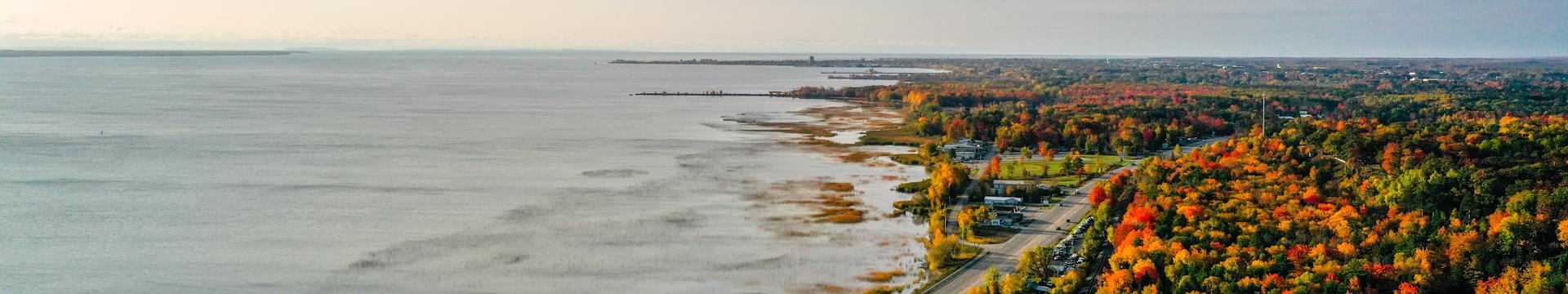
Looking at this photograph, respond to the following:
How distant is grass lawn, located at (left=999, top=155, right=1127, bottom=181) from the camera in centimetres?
4043

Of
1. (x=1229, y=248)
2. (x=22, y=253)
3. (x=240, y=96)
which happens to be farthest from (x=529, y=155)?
(x=240, y=96)

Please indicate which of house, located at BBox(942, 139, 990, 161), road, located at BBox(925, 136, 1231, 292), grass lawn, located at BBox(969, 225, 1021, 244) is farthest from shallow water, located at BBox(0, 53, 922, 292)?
house, located at BBox(942, 139, 990, 161)

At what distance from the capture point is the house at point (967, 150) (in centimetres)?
4684

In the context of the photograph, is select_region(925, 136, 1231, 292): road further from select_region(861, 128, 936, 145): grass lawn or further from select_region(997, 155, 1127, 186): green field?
select_region(861, 128, 936, 145): grass lawn

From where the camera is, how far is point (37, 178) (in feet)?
124

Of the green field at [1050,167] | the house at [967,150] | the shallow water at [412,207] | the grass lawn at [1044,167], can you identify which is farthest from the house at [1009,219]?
the house at [967,150]

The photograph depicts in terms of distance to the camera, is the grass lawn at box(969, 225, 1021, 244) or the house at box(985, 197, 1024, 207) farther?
the house at box(985, 197, 1024, 207)

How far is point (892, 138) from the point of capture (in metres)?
56.8

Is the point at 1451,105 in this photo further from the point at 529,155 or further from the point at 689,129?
the point at 529,155

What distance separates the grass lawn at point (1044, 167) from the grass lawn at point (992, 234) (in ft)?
31.0

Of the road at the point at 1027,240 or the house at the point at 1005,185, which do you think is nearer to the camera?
the road at the point at 1027,240

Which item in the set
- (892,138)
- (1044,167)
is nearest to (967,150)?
(1044,167)

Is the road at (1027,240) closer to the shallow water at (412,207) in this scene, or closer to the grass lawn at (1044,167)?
the shallow water at (412,207)

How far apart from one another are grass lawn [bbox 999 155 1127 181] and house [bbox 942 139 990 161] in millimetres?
1606
